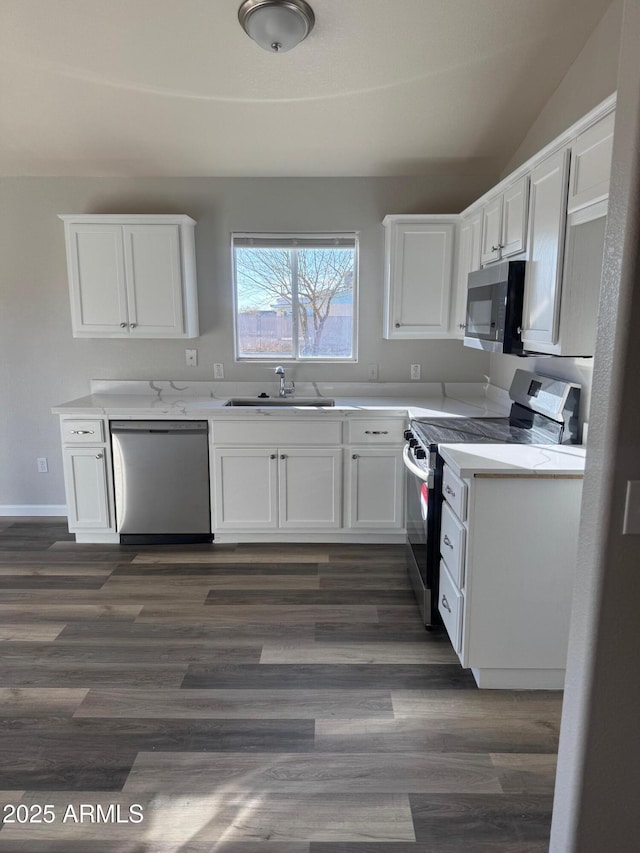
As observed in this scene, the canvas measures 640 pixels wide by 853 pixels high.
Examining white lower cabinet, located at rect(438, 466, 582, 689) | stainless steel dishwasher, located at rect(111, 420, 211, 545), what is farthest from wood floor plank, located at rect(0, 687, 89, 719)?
white lower cabinet, located at rect(438, 466, 582, 689)

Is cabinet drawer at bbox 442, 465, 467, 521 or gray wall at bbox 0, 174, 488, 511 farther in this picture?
gray wall at bbox 0, 174, 488, 511

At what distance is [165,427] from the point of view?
341 cm

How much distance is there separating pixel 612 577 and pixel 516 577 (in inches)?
41.9

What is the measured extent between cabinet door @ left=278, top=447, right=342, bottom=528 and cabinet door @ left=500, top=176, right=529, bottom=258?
1.53 meters

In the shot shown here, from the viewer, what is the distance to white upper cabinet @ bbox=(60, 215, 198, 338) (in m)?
3.53

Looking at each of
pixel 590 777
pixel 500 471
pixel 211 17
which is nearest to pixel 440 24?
pixel 211 17

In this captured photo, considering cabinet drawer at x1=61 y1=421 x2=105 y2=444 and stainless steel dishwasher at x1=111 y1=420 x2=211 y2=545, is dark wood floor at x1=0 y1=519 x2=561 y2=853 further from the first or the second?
cabinet drawer at x1=61 y1=421 x2=105 y2=444

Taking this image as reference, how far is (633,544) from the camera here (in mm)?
1090

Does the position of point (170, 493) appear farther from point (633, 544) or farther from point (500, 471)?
point (633, 544)

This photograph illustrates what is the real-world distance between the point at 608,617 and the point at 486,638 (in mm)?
1130

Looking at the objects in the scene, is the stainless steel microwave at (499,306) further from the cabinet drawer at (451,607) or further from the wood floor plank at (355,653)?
the wood floor plank at (355,653)

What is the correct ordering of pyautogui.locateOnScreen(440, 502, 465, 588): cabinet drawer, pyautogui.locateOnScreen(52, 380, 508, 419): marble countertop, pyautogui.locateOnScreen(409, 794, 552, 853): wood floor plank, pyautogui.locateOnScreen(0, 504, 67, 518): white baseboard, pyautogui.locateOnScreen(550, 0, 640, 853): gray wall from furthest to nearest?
pyautogui.locateOnScreen(0, 504, 67, 518): white baseboard, pyautogui.locateOnScreen(52, 380, 508, 419): marble countertop, pyautogui.locateOnScreen(440, 502, 465, 588): cabinet drawer, pyautogui.locateOnScreen(409, 794, 552, 853): wood floor plank, pyautogui.locateOnScreen(550, 0, 640, 853): gray wall

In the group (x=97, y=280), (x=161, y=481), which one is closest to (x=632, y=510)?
(x=161, y=481)

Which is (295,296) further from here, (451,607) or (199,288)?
(451,607)
